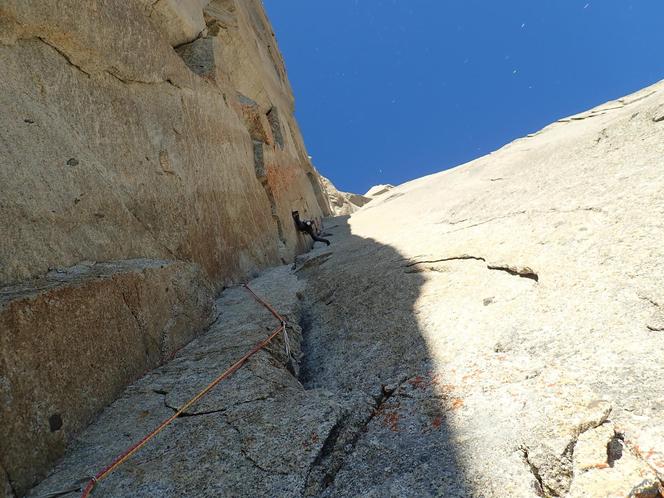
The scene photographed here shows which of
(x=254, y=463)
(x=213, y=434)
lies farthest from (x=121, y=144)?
(x=254, y=463)

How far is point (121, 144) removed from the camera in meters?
4.51

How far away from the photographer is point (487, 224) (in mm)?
5164

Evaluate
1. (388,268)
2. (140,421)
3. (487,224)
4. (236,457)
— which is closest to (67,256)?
(140,421)

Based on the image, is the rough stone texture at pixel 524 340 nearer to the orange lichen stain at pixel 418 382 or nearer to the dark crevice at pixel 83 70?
the orange lichen stain at pixel 418 382

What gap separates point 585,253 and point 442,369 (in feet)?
5.01

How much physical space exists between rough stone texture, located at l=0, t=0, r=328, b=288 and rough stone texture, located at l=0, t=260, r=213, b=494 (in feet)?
1.34

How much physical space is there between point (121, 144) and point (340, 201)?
76.9ft

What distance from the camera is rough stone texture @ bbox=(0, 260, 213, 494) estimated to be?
2.26 meters

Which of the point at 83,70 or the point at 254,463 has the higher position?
the point at 83,70

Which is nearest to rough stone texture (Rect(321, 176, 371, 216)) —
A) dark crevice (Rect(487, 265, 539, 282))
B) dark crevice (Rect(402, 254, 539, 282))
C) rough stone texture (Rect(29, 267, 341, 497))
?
dark crevice (Rect(402, 254, 539, 282))

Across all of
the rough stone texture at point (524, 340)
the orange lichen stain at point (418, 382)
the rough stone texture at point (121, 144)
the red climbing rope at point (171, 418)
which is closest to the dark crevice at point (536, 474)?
the rough stone texture at point (524, 340)

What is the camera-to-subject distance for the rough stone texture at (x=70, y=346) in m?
2.26

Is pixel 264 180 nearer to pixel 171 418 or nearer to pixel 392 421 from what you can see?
pixel 171 418

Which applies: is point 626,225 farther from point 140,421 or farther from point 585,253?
point 140,421
